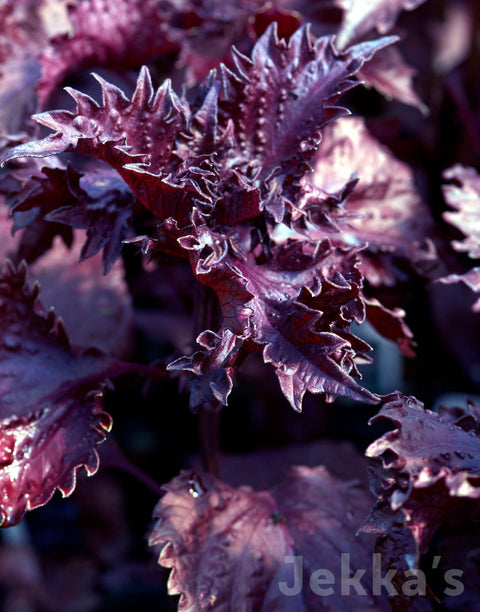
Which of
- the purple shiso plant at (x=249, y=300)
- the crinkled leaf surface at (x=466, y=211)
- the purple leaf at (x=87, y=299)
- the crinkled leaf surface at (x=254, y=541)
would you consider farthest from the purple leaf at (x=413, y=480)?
the purple leaf at (x=87, y=299)

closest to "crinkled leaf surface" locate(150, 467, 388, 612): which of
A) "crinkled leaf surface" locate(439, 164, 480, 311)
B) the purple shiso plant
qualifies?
the purple shiso plant

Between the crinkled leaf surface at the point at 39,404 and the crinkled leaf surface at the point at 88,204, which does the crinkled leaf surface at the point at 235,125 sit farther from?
the crinkled leaf surface at the point at 39,404

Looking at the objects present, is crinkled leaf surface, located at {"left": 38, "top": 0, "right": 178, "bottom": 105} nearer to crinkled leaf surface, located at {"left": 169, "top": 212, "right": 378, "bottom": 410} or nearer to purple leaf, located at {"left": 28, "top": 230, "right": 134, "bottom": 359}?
purple leaf, located at {"left": 28, "top": 230, "right": 134, "bottom": 359}

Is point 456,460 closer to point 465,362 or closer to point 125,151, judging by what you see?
point 125,151

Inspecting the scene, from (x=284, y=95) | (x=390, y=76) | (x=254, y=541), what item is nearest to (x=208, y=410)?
(x=254, y=541)

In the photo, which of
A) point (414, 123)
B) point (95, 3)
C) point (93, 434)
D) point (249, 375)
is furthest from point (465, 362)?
point (95, 3)

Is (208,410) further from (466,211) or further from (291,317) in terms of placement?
(466,211)

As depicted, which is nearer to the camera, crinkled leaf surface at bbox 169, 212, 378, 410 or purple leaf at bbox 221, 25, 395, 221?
crinkled leaf surface at bbox 169, 212, 378, 410
